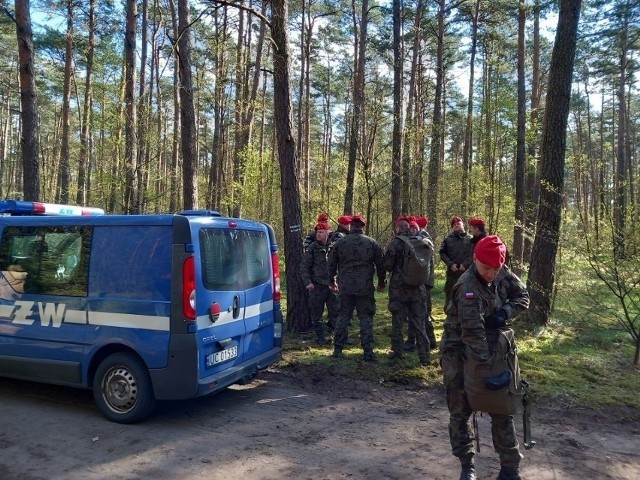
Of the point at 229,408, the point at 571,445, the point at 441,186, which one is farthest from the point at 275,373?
the point at 441,186

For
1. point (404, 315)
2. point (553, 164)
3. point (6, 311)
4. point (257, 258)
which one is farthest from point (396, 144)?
point (6, 311)

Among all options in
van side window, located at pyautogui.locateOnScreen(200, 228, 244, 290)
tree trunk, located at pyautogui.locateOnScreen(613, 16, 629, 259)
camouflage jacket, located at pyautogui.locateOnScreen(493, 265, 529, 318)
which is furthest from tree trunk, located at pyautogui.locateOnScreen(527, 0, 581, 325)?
van side window, located at pyautogui.locateOnScreen(200, 228, 244, 290)

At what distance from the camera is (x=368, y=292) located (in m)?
7.00

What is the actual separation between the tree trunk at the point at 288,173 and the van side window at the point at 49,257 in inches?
158

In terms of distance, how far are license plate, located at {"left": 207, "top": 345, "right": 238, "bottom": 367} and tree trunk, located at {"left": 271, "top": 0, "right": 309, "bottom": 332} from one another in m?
3.54

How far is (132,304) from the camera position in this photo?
187 inches

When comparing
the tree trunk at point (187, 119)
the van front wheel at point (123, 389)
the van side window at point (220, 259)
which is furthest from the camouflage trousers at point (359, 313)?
the tree trunk at point (187, 119)

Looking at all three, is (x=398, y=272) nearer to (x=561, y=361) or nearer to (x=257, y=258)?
(x=257, y=258)

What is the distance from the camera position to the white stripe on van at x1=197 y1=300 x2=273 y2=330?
15.3 ft

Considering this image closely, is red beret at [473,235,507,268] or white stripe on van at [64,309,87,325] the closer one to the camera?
red beret at [473,235,507,268]

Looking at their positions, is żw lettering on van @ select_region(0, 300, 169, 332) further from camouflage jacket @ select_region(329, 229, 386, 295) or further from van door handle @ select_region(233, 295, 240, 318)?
camouflage jacket @ select_region(329, 229, 386, 295)

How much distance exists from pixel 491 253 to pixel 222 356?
2.83m

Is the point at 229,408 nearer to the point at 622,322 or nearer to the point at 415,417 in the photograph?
the point at 415,417

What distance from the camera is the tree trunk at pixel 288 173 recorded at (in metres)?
8.55
